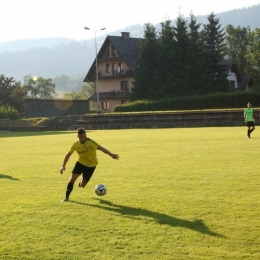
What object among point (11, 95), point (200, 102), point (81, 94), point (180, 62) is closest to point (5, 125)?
point (200, 102)

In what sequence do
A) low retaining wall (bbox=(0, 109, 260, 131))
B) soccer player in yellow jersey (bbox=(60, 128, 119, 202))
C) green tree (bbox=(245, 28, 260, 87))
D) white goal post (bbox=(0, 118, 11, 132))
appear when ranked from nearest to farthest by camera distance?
soccer player in yellow jersey (bbox=(60, 128, 119, 202))
low retaining wall (bbox=(0, 109, 260, 131))
white goal post (bbox=(0, 118, 11, 132))
green tree (bbox=(245, 28, 260, 87))

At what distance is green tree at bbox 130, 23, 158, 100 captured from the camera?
205ft

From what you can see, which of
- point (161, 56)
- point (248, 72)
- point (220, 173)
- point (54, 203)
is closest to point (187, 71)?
point (161, 56)

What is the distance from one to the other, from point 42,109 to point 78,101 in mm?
5672

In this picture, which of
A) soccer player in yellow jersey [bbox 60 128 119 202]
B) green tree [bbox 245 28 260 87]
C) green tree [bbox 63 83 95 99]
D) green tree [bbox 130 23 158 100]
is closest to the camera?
soccer player in yellow jersey [bbox 60 128 119 202]

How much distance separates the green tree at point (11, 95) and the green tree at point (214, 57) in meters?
31.9

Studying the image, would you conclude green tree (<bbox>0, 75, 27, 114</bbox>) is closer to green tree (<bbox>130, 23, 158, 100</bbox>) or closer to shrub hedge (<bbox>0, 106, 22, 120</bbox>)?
shrub hedge (<bbox>0, 106, 22, 120</bbox>)

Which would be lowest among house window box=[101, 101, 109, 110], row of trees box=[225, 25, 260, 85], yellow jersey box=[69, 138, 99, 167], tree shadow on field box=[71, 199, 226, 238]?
tree shadow on field box=[71, 199, 226, 238]

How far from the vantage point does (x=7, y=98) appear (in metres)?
Result: 75.6

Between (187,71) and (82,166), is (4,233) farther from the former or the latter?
(187,71)

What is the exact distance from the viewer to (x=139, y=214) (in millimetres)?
8359

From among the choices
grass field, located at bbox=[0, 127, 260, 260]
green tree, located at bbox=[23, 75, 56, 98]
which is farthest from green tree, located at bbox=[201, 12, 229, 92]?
green tree, located at bbox=[23, 75, 56, 98]

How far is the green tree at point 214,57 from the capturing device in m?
61.0

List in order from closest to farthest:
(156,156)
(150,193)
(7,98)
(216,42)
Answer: (150,193), (156,156), (216,42), (7,98)
